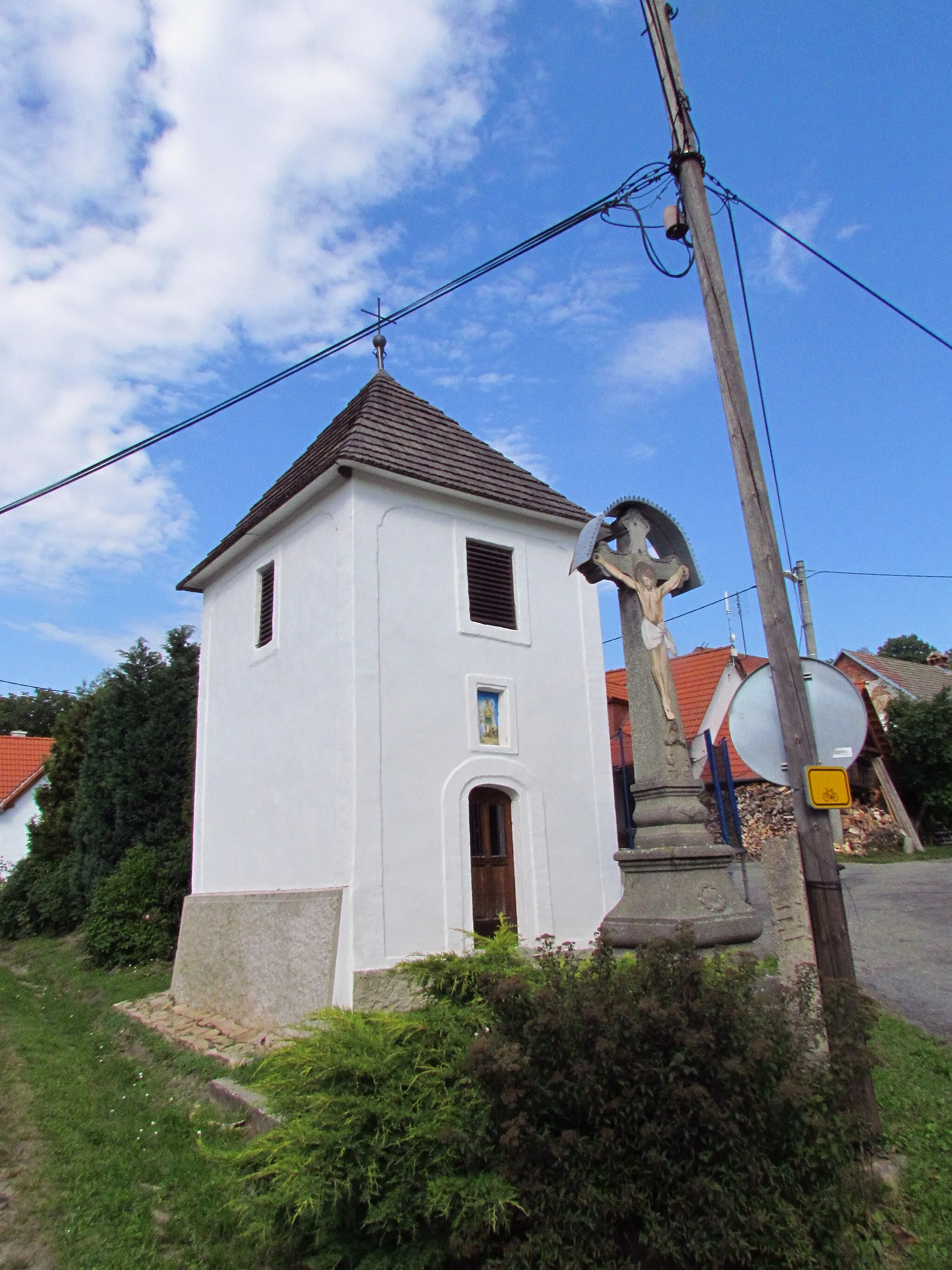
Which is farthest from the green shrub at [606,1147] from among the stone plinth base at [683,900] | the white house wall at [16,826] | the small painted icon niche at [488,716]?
the white house wall at [16,826]

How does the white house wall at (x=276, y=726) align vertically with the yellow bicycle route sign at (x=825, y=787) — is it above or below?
above

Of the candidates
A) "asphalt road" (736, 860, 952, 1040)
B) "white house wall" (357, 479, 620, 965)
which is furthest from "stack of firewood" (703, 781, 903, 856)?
"white house wall" (357, 479, 620, 965)

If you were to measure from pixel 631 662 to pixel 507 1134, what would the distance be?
4323 mm

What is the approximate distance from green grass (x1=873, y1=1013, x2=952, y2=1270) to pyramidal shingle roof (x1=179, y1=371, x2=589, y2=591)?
7703 mm

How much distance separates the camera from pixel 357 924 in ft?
29.4

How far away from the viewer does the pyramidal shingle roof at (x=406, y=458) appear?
10922 mm

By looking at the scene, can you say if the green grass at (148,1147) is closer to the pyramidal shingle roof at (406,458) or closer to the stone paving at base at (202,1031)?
the stone paving at base at (202,1031)

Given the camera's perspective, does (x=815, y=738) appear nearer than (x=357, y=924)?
Yes

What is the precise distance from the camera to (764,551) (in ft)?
16.9

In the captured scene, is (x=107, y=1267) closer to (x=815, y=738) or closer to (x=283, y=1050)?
(x=283, y=1050)

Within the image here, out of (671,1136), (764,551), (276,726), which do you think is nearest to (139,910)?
(276,726)

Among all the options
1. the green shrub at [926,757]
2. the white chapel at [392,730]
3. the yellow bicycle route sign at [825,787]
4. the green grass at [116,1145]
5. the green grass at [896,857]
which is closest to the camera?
the yellow bicycle route sign at [825,787]

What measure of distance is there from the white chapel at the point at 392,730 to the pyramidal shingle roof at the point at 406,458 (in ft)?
0.14

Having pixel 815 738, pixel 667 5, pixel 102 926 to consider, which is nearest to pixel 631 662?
pixel 815 738
